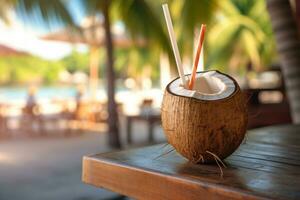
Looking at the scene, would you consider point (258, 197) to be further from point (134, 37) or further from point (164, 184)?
point (134, 37)

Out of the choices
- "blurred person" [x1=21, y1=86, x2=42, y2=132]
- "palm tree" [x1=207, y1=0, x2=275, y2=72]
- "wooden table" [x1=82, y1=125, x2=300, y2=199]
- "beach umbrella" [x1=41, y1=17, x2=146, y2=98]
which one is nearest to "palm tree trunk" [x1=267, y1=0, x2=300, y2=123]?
"wooden table" [x1=82, y1=125, x2=300, y2=199]

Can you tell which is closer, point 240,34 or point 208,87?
point 208,87

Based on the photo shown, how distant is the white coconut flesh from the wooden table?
7.9 inches

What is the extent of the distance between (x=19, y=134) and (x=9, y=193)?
4.33 meters

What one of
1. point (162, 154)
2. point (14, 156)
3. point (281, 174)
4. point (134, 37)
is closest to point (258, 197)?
point (281, 174)

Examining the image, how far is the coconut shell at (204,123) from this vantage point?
106cm

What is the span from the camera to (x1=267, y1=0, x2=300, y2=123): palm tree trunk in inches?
123

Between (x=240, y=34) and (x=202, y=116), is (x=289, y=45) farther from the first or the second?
(x=240, y=34)

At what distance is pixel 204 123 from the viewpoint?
1062 millimetres

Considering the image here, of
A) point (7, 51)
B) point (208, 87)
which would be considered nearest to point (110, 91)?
point (7, 51)

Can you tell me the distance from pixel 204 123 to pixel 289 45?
2.35 meters

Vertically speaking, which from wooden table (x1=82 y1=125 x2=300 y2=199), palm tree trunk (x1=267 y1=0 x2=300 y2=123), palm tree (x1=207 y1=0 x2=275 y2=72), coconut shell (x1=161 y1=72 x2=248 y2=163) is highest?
palm tree (x1=207 y1=0 x2=275 y2=72)

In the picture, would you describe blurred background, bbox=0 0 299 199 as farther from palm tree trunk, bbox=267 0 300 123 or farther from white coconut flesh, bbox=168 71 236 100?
white coconut flesh, bbox=168 71 236 100

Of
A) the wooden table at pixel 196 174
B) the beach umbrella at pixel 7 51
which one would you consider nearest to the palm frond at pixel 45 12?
the beach umbrella at pixel 7 51
